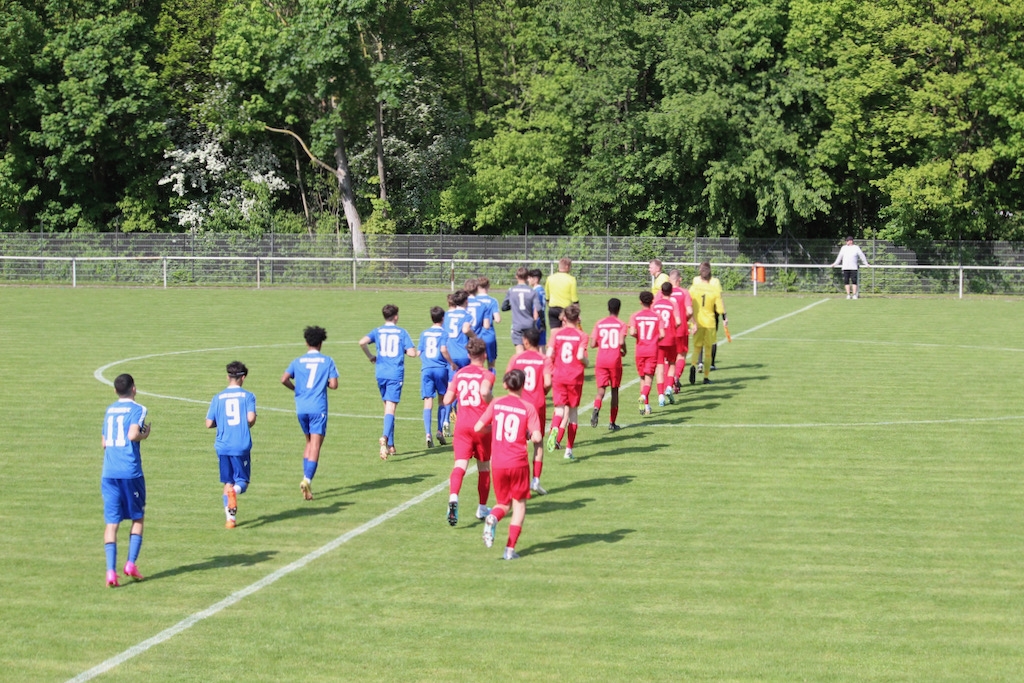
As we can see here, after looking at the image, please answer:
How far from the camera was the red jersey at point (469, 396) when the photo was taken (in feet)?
43.2

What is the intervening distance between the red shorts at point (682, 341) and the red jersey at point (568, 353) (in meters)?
6.24

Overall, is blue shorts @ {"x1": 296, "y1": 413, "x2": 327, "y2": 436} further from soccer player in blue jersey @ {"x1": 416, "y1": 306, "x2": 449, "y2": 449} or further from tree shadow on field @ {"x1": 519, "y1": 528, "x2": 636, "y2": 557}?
tree shadow on field @ {"x1": 519, "y1": 528, "x2": 636, "y2": 557}

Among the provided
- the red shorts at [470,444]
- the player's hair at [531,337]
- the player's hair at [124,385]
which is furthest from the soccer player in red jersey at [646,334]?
the player's hair at [124,385]

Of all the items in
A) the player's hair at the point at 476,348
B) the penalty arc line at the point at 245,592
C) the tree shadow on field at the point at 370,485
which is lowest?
the penalty arc line at the point at 245,592

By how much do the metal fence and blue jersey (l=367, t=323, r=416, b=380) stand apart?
3602cm

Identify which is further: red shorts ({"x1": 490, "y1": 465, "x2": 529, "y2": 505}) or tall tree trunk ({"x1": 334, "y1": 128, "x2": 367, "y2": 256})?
tall tree trunk ({"x1": 334, "y1": 128, "x2": 367, "y2": 256})

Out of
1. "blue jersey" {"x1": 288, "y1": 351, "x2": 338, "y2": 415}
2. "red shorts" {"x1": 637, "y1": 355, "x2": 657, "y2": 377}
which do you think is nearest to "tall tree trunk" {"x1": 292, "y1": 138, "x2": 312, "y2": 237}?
"red shorts" {"x1": 637, "y1": 355, "x2": 657, "y2": 377}

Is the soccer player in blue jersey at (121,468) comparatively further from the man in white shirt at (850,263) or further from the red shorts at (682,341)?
the man in white shirt at (850,263)

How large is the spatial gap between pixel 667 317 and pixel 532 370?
6.63 meters

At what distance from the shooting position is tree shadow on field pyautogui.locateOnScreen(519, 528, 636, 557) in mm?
12604

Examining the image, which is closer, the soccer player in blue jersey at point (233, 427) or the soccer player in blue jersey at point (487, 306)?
the soccer player in blue jersey at point (233, 427)

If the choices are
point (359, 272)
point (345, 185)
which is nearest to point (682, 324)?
point (359, 272)

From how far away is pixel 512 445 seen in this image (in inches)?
473

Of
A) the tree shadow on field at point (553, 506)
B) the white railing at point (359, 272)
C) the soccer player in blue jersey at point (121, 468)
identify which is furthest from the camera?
the white railing at point (359, 272)
